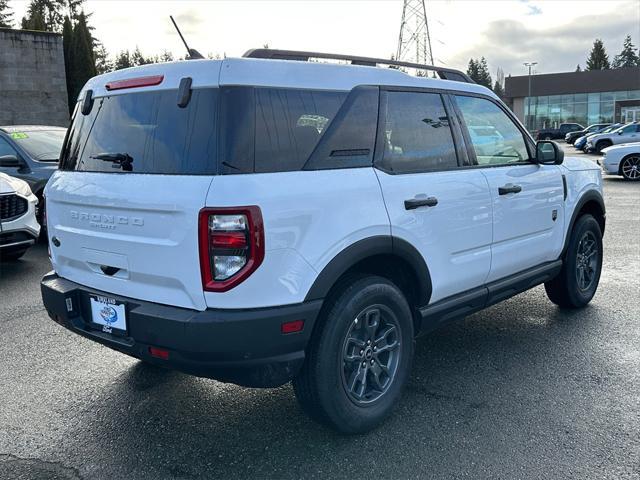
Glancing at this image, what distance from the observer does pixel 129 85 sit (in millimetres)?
3141

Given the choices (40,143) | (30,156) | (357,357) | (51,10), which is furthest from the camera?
(51,10)

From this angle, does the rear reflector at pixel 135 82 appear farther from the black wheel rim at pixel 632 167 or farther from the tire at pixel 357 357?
the black wheel rim at pixel 632 167

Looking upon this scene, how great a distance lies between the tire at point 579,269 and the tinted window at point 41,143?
7.41m

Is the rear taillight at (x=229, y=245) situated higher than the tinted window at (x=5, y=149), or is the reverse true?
the tinted window at (x=5, y=149)

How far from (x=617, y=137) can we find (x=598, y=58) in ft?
288

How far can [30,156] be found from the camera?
872 cm

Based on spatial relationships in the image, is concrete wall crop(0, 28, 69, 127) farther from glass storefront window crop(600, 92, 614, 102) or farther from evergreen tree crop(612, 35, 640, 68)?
evergreen tree crop(612, 35, 640, 68)

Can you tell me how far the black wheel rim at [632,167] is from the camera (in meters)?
17.2

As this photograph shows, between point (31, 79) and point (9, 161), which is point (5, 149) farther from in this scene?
point (31, 79)

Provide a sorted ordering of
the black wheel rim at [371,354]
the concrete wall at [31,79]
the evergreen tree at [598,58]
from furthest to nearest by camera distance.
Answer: the evergreen tree at [598,58] → the concrete wall at [31,79] → the black wheel rim at [371,354]

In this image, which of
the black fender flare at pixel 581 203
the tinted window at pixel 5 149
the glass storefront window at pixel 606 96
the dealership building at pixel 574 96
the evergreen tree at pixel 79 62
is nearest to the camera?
the black fender flare at pixel 581 203

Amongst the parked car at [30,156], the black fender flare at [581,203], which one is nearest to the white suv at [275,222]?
the black fender flare at [581,203]

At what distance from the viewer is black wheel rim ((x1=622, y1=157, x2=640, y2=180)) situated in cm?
1720

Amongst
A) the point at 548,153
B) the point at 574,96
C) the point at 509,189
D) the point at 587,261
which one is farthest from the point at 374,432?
the point at 574,96
